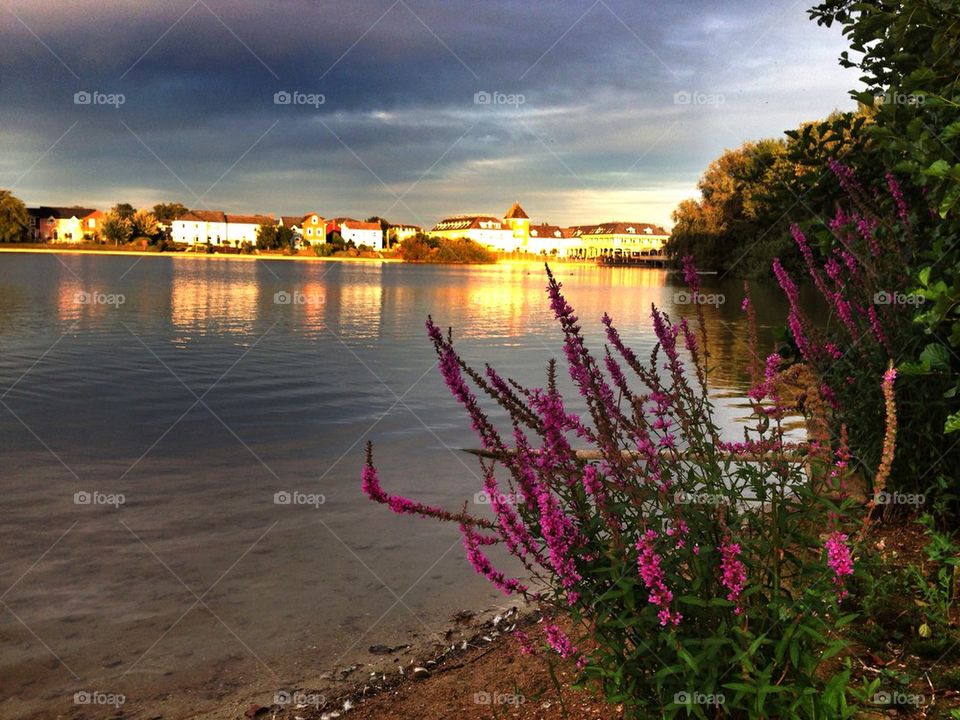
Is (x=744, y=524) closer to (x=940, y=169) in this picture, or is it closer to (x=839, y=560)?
(x=839, y=560)

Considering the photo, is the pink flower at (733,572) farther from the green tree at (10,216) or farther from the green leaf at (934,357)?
the green tree at (10,216)

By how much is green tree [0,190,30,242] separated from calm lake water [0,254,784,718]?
565ft

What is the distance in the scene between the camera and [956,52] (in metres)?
5.54

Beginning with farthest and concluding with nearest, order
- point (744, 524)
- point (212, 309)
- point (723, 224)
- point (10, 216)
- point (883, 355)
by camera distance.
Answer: point (10, 216) → point (723, 224) → point (212, 309) → point (883, 355) → point (744, 524)

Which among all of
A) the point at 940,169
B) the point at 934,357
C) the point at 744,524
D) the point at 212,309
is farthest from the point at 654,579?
the point at 212,309

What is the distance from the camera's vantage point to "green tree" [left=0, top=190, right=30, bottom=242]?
171750 millimetres

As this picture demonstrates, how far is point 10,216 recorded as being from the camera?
575ft

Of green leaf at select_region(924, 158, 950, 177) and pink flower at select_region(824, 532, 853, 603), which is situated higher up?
green leaf at select_region(924, 158, 950, 177)

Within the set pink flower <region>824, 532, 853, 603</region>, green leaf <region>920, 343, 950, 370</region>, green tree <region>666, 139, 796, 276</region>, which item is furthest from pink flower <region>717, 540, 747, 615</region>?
green tree <region>666, 139, 796, 276</region>

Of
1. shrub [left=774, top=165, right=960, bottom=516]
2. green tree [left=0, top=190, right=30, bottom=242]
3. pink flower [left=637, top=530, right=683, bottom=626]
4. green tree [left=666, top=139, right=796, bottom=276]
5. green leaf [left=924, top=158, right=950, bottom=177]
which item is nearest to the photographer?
pink flower [left=637, top=530, right=683, bottom=626]

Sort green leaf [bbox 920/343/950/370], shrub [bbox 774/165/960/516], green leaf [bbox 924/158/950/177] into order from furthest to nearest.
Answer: shrub [bbox 774/165/960/516]
green leaf [bbox 920/343/950/370]
green leaf [bbox 924/158/950/177]

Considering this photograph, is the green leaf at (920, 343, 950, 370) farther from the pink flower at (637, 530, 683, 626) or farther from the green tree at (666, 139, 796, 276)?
the green tree at (666, 139, 796, 276)

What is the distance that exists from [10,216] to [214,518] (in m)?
197

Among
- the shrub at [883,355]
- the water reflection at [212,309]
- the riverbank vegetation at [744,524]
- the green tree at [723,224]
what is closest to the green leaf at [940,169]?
the riverbank vegetation at [744,524]
